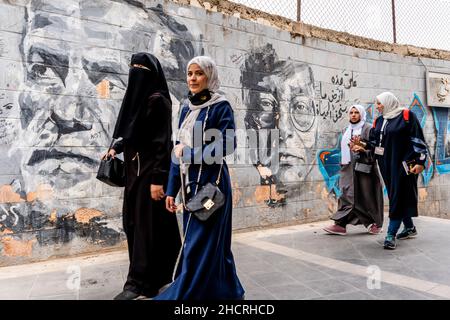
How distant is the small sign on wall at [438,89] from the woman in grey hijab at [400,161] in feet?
14.2

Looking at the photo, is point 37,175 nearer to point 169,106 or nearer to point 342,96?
point 169,106

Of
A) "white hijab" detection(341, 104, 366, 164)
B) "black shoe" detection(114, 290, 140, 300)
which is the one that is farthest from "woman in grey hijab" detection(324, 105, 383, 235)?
"black shoe" detection(114, 290, 140, 300)

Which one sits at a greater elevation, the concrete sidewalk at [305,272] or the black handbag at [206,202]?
the black handbag at [206,202]

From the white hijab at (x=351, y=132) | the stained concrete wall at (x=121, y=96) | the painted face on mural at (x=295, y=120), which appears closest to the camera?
the stained concrete wall at (x=121, y=96)

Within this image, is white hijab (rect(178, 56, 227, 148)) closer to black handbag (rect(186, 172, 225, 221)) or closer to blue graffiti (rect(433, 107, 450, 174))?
black handbag (rect(186, 172, 225, 221))

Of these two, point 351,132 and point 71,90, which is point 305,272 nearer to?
point 351,132

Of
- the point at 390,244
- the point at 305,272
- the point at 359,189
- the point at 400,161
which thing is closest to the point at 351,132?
the point at 359,189

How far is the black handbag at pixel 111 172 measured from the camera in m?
2.93

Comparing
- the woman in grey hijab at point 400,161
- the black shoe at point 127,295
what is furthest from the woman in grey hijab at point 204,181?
the woman in grey hijab at point 400,161

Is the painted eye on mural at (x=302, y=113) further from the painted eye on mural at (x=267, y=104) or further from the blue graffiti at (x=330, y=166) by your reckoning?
the blue graffiti at (x=330, y=166)

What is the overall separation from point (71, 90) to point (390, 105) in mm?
3768

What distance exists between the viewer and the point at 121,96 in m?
4.64

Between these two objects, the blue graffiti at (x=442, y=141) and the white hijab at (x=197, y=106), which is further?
the blue graffiti at (x=442, y=141)

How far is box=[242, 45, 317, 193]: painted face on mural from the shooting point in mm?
5828
